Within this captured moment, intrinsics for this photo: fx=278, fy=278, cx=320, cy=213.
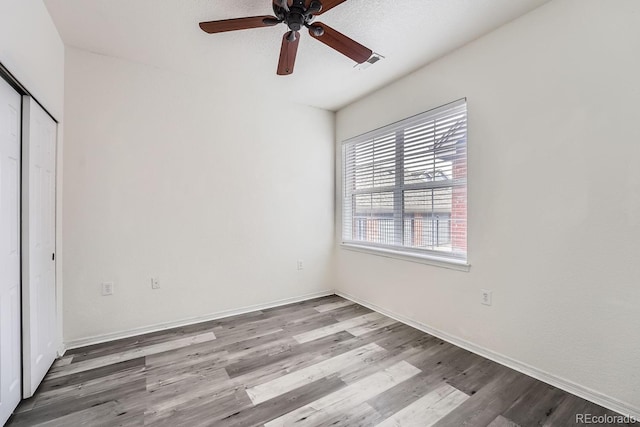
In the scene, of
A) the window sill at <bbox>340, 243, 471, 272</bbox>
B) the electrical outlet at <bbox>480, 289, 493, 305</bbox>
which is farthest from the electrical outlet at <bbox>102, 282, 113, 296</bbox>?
the electrical outlet at <bbox>480, 289, 493, 305</bbox>

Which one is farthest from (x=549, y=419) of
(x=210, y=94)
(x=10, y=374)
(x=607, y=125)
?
(x=210, y=94)

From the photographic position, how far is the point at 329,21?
2.09 meters

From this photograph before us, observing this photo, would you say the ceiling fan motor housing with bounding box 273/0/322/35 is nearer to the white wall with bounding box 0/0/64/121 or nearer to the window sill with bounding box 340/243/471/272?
the white wall with bounding box 0/0/64/121

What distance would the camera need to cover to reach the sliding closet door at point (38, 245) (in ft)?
5.72

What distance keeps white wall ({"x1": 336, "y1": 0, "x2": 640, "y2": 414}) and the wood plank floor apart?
309 mm

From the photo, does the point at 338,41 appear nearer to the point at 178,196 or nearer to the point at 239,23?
the point at 239,23

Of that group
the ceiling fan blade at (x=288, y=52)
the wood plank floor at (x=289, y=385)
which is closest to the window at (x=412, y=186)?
the wood plank floor at (x=289, y=385)

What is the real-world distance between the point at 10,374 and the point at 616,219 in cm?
362

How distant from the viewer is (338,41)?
1857mm

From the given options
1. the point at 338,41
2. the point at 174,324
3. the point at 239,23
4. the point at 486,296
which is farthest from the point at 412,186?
the point at 174,324

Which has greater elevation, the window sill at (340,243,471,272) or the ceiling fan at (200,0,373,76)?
the ceiling fan at (200,0,373,76)

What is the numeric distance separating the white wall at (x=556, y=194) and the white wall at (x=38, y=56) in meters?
2.97

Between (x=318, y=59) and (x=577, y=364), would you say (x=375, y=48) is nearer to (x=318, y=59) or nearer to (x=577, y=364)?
(x=318, y=59)

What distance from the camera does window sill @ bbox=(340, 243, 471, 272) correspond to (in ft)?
7.95
